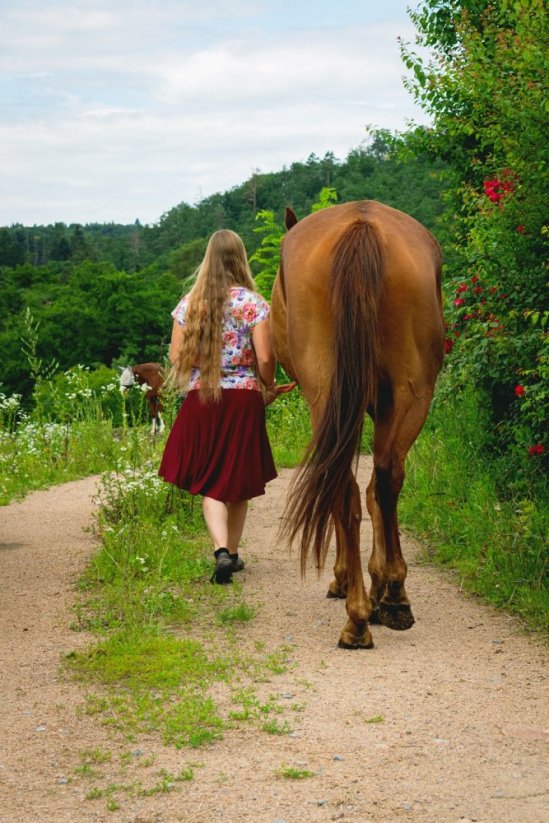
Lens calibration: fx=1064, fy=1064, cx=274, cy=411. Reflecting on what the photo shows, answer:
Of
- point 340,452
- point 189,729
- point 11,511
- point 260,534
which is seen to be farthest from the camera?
point 11,511

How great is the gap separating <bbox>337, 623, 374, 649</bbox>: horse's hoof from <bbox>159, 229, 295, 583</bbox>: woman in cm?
165

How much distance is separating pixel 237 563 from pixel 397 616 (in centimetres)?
174

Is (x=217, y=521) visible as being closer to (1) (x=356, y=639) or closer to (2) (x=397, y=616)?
(2) (x=397, y=616)

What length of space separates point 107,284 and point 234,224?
57.2 feet

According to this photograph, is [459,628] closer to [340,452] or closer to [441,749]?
[340,452]

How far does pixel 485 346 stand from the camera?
6.65m

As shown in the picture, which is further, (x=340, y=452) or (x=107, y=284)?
(x=107, y=284)

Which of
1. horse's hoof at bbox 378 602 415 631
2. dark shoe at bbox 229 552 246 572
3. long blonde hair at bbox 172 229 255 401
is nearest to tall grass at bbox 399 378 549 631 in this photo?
horse's hoof at bbox 378 602 415 631

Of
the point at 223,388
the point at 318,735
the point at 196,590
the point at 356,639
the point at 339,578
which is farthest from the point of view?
the point at 223,388

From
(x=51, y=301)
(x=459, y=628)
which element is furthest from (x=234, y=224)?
(x=459, y=628)

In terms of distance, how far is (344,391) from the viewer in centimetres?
502

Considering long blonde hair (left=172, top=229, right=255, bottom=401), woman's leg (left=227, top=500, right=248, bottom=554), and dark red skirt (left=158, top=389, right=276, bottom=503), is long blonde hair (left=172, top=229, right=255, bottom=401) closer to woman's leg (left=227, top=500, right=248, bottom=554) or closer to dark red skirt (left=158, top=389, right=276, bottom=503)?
dark red skirt (left=158, top=389, right=276, bottom=503)

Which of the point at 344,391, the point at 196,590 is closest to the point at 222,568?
the point at 196,590

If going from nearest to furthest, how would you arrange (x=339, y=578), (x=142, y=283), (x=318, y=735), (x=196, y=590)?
1. (x=318, y=735)
2. (x=339, y=578)
3. (x=196, y=590)
4. (x=142, y=283)
